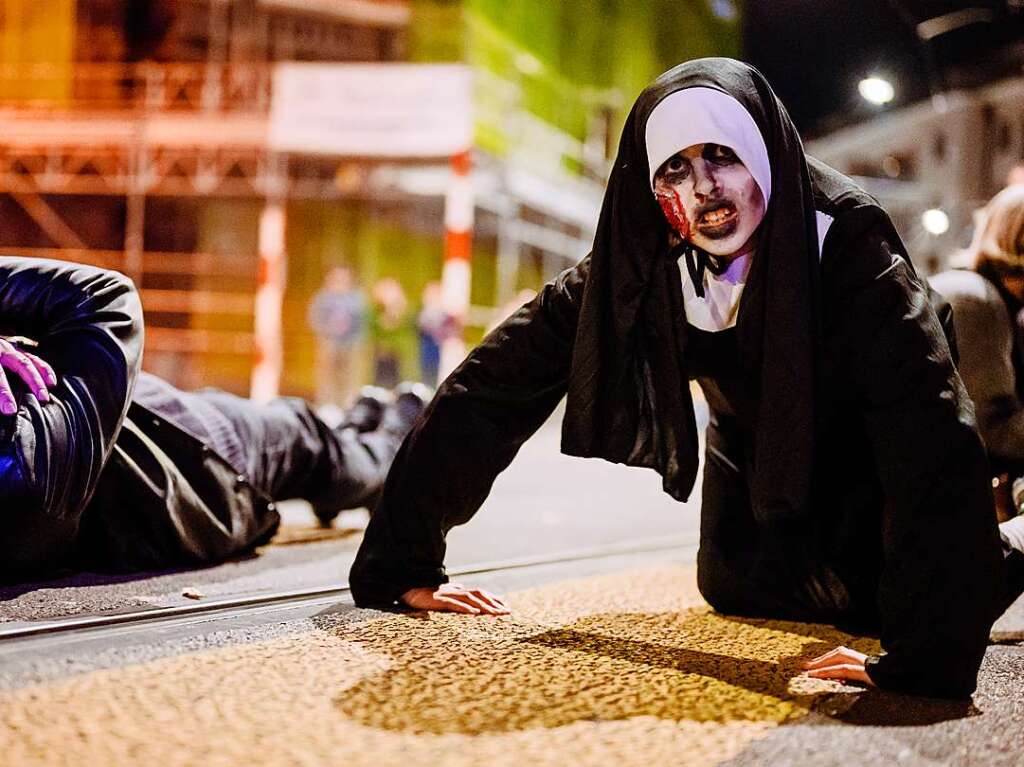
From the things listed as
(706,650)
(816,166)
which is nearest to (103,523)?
(706,650)

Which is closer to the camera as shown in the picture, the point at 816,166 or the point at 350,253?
the point at 816,166

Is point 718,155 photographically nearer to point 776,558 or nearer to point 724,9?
point 776,558

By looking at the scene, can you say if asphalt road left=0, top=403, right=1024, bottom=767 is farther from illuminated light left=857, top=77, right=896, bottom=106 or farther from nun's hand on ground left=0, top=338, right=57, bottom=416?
illuminated light left=857, top=77, right=896, bottom=106

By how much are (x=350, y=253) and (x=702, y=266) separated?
7.37 metres

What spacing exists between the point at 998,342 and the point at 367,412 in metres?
1.54

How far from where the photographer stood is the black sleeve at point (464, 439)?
4.91 ft

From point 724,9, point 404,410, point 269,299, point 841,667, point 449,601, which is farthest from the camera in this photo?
Answer: point 724,9

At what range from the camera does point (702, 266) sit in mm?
1410

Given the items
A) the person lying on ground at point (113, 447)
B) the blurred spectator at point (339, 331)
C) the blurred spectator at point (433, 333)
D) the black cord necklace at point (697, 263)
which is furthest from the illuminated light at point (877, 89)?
the black cord necklace at point (697, 263)

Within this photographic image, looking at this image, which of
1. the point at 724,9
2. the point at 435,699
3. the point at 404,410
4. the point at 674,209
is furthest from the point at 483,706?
the point at 724,9

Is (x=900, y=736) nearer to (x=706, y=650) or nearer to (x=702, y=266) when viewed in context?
(x=706, y=650)

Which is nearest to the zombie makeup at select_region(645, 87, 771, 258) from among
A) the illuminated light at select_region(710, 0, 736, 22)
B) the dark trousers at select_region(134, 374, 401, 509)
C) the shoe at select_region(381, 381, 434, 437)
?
the dark trousers at select_region(134, 374, 401, 509)

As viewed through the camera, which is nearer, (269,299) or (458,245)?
(458,245)

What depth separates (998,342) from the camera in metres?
1.99
